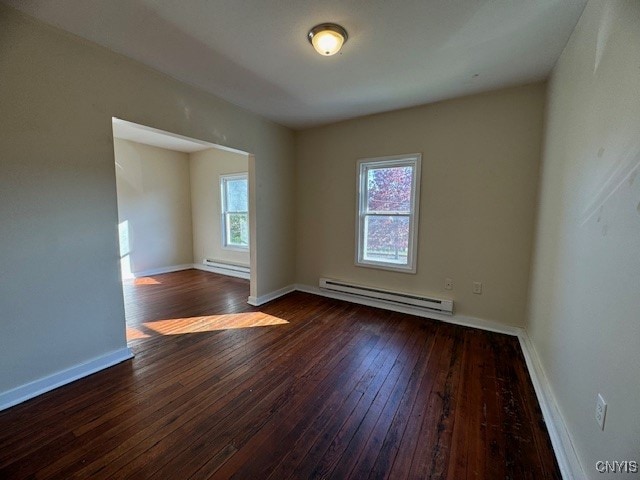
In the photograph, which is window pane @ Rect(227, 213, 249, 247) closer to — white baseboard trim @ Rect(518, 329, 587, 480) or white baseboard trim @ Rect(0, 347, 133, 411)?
white baseboard trim @ Rect(0, 347, 133, 411)

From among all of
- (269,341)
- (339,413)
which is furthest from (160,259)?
(339,413)

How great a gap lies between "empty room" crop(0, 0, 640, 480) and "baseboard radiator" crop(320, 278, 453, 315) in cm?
3

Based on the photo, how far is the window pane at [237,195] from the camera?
5281mm

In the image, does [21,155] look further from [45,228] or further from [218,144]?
[218,144]

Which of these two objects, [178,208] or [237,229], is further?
[178,208]

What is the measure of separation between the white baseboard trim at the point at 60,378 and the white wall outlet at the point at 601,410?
3.15 metres

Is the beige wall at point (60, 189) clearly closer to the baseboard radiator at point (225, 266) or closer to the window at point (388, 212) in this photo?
the window at point (388, 212)

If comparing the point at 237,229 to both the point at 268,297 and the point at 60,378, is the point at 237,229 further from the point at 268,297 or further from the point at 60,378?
the point at 60,378

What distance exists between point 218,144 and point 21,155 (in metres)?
1.60

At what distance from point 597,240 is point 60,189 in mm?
3342

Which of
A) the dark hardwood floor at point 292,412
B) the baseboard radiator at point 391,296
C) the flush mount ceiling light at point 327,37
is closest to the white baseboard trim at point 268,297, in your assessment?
the baseboard radiator at point 391,296

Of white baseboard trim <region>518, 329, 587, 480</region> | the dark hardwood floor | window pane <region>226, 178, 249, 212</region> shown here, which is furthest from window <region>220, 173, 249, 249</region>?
white baseboard trim <region>518, 329, 587, 480</region>

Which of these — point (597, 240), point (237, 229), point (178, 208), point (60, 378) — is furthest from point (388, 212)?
A: point (178, 208)

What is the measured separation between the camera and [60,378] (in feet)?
6.46
